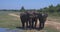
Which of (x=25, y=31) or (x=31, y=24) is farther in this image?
(x=31, y=24)

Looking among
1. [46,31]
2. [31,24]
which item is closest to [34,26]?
[31,24]

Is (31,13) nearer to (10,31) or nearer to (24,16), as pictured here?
(24,16)

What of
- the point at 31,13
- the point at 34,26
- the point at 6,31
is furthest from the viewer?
the point at 34,26

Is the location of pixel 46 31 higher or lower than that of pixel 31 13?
lower

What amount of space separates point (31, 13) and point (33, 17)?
47 cm

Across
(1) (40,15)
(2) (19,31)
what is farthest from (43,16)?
(2) (19,31)

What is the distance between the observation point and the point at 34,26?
23719mm

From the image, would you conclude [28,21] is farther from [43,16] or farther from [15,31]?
[15,31]

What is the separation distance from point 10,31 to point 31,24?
354 centimetres

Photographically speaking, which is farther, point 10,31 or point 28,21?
point 28,21

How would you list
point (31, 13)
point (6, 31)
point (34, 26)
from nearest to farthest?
1. point (6, 31)
2. point (31, 13)
3. point (34, 26)

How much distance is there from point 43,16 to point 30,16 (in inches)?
53.9

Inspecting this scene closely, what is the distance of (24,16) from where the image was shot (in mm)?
22781

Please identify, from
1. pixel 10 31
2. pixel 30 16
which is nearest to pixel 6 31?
pixel 10 31
